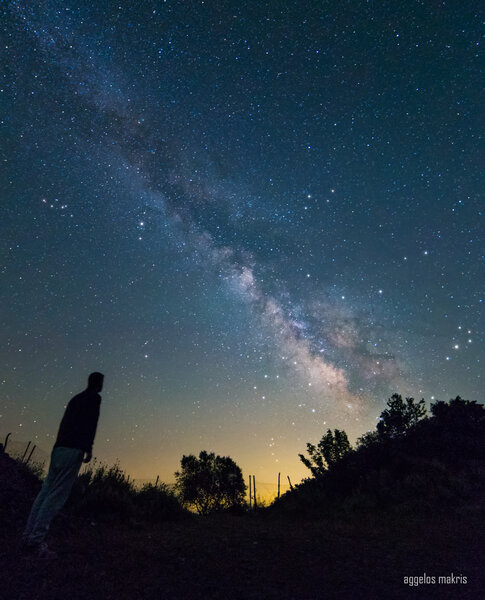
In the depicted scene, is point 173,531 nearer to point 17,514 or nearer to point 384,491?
point 17,514

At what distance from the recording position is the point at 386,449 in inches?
760

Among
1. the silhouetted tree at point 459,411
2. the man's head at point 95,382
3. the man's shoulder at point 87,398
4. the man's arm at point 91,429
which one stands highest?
the silhouetted tree at point 459,411

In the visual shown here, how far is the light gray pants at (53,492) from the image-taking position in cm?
390

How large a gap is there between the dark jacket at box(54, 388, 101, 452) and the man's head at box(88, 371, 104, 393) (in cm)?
7

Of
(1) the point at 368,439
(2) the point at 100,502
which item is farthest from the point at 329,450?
(2) the point at 100,502

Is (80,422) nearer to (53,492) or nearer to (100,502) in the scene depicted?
(53,492)

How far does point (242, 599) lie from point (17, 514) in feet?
15.9

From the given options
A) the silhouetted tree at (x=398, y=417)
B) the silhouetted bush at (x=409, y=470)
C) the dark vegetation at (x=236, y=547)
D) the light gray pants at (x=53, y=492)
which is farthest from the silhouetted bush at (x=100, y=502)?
the silhouetted tree at (x=398, y=417)

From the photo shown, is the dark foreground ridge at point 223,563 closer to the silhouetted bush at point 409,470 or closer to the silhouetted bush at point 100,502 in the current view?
the silhouetted bush at point 100,502

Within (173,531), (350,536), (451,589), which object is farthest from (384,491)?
(451,589)

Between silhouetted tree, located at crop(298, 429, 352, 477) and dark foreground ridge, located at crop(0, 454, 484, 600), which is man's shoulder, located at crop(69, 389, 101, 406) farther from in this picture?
silhouetted tree, located at crop(298, 429, 352, 477)

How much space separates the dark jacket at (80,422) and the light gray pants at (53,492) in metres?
0.10

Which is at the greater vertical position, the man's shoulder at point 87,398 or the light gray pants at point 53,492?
the man's shoulder at point 87,398

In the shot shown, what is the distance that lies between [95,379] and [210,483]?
29.2m
